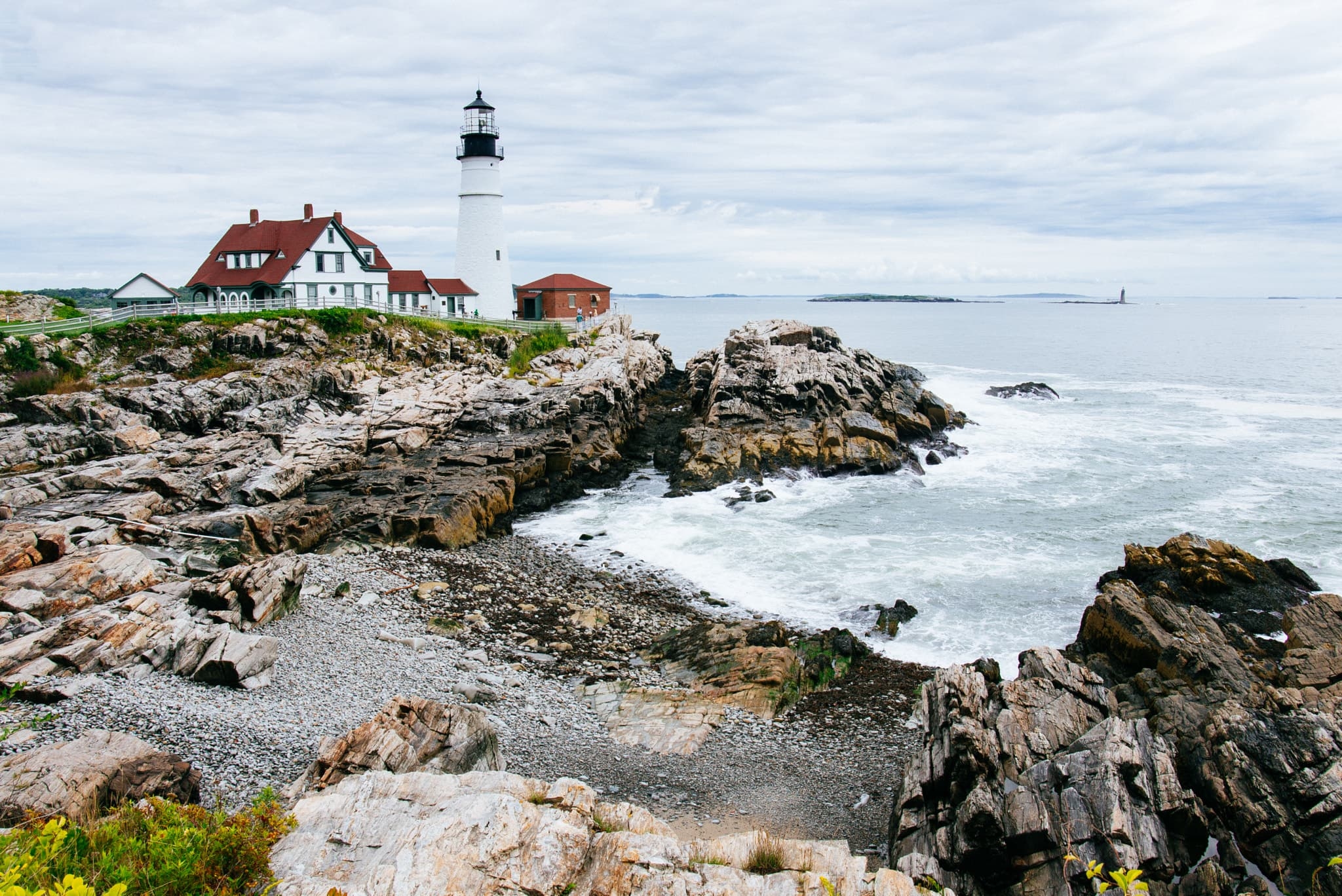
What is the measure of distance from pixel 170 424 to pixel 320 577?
15.2 metres

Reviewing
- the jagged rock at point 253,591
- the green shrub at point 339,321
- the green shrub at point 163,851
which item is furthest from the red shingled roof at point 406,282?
the green shrub at point 163,851

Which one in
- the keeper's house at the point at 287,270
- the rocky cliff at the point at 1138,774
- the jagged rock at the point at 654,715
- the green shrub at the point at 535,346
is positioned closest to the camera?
the rocky cliff at the point at 1138,774

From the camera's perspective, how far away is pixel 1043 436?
4416 centimetres

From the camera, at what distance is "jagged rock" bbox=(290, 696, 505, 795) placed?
11.2 m

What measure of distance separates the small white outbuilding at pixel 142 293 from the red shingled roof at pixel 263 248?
464 centimetres

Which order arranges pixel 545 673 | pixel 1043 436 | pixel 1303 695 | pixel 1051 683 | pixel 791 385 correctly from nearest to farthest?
pixel 1303 695
pixel 1051 683
pixel 545 673
pixel 791 385
pixel 1043 436

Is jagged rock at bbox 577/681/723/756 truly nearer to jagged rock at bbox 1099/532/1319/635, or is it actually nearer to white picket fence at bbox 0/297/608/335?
jagged rock at bbox 1099/532/1319/635

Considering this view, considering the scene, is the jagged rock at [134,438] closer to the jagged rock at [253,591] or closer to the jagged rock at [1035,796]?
the jagged rock at [253,591]

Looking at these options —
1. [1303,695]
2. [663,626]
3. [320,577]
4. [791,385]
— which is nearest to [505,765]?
[663,626]

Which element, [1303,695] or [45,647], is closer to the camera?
[1303,695]

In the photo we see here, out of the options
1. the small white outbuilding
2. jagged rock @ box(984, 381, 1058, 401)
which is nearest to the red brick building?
the small white outbuilding

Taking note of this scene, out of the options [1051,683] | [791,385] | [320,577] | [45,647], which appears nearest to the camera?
[1051,683]

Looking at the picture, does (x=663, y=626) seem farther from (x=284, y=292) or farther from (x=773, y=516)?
(x=284, y=292)

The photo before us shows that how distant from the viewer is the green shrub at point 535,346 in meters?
44.4
